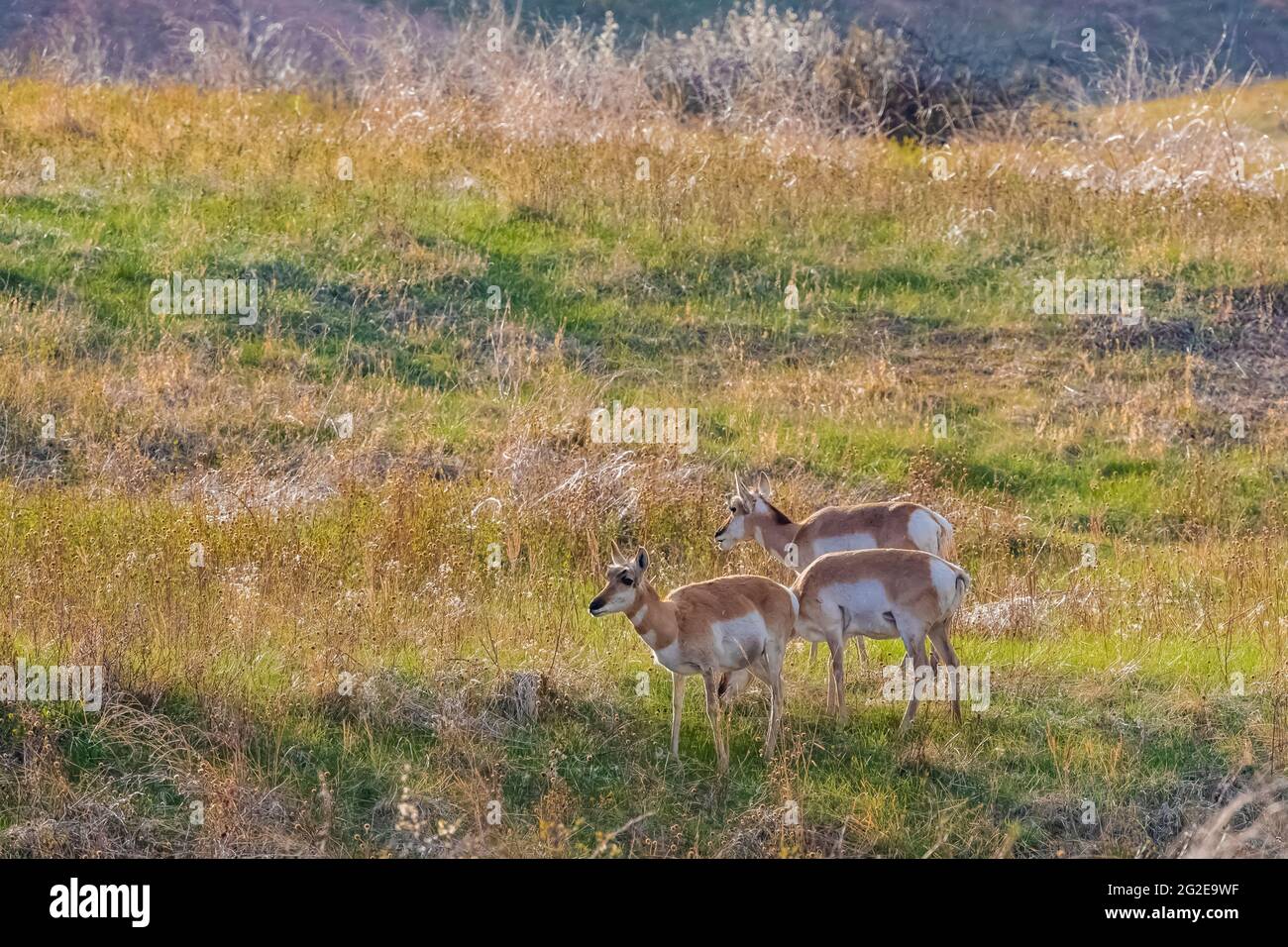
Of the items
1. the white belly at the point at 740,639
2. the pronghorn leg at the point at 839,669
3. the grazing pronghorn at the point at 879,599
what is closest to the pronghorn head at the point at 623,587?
the white belly at the point at 740,639

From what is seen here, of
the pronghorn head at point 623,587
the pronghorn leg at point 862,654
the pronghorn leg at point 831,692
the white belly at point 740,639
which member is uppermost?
the pronghorn head at point 623,587

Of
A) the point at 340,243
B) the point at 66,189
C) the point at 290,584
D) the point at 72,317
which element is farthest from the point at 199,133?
the point at 290,584

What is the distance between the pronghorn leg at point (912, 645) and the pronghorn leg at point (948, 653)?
0.24 m

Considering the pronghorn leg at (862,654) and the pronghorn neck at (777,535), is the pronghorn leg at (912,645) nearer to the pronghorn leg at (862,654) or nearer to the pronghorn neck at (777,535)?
the pronghorn leg at (862,654)

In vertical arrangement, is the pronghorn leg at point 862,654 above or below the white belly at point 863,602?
below

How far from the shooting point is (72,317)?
18.6m

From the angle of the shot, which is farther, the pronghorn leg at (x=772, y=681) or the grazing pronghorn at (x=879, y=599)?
the grazing pronghorn at (x=879, y=599)

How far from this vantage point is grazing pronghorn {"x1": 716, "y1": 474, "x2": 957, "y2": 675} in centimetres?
1219

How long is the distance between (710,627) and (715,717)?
1.71 feet

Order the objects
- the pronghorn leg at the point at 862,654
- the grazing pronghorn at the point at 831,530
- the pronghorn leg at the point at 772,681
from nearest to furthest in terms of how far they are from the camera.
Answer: the pronghorn leg at the point at 772,681 → the pronghorn leg at the point at 862,654 → the grazing pronghorn at the point at 831,530

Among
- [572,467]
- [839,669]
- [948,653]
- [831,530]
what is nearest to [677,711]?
[839,669]

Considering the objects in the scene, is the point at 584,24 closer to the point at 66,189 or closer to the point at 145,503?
the point at 66,189

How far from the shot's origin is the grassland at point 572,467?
9.63 metres

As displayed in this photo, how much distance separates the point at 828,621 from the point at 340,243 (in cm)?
1213
